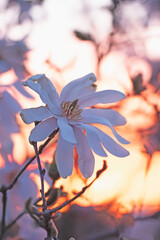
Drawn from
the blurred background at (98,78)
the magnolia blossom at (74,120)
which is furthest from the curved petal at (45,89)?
the blurred background at (98,78)

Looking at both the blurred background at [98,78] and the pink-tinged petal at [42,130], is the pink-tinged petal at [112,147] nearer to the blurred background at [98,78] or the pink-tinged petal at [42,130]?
the pink-tinged petal at [42,130]

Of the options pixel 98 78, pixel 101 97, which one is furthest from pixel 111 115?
pixel 98 78

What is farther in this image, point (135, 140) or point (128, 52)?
point (128, 52)

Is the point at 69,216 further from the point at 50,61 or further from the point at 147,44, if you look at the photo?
the point at 147,44

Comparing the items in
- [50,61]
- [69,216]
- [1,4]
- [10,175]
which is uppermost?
[1,4]

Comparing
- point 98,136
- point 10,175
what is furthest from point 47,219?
point 10,175

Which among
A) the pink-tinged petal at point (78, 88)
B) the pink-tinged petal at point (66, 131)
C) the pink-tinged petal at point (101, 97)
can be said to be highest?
the pink-tinged petal at point (78, 88)

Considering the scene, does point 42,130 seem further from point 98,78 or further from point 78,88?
point 98,78
